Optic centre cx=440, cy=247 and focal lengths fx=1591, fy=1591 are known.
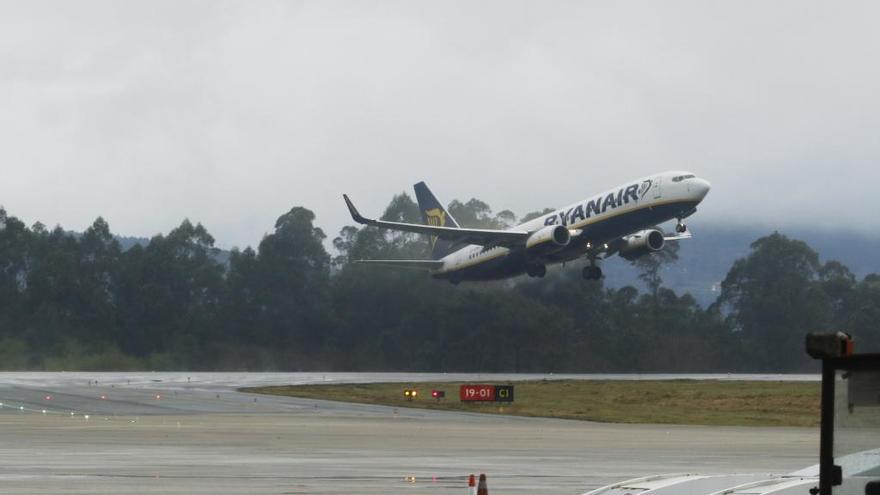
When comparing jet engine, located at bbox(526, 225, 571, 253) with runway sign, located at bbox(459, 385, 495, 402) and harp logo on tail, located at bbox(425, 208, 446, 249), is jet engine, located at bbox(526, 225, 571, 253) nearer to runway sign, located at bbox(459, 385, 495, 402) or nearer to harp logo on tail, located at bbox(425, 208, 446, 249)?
harp logo on tail, located at bbox(425, 208, 446, 249)

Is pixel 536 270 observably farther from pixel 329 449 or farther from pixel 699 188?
pixel 329 449

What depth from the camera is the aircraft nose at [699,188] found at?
239ft

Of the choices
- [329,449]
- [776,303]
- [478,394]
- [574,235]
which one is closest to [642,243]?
[574,235]

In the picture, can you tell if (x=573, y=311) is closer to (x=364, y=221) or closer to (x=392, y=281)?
(x=392, y=281)

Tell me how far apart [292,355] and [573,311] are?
18561mm

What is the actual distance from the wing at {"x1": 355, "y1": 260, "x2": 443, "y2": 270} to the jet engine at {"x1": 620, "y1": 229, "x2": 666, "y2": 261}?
11430 mm

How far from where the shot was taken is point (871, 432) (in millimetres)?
7180

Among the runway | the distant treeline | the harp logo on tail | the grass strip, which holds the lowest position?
the runway

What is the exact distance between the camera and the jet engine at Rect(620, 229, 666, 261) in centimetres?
7969

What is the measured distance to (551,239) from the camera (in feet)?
249

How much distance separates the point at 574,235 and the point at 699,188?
22.6ft

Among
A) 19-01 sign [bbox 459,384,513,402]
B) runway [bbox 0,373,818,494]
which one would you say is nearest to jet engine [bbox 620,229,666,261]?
19-01 sign [bbox 459,384,513,402]

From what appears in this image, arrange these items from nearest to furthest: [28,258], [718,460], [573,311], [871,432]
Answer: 1. [871,432]
2. [718,460]
3. [573,311]
4. [28,258]

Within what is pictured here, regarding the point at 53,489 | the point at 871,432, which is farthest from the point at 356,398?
the point at 871,432
